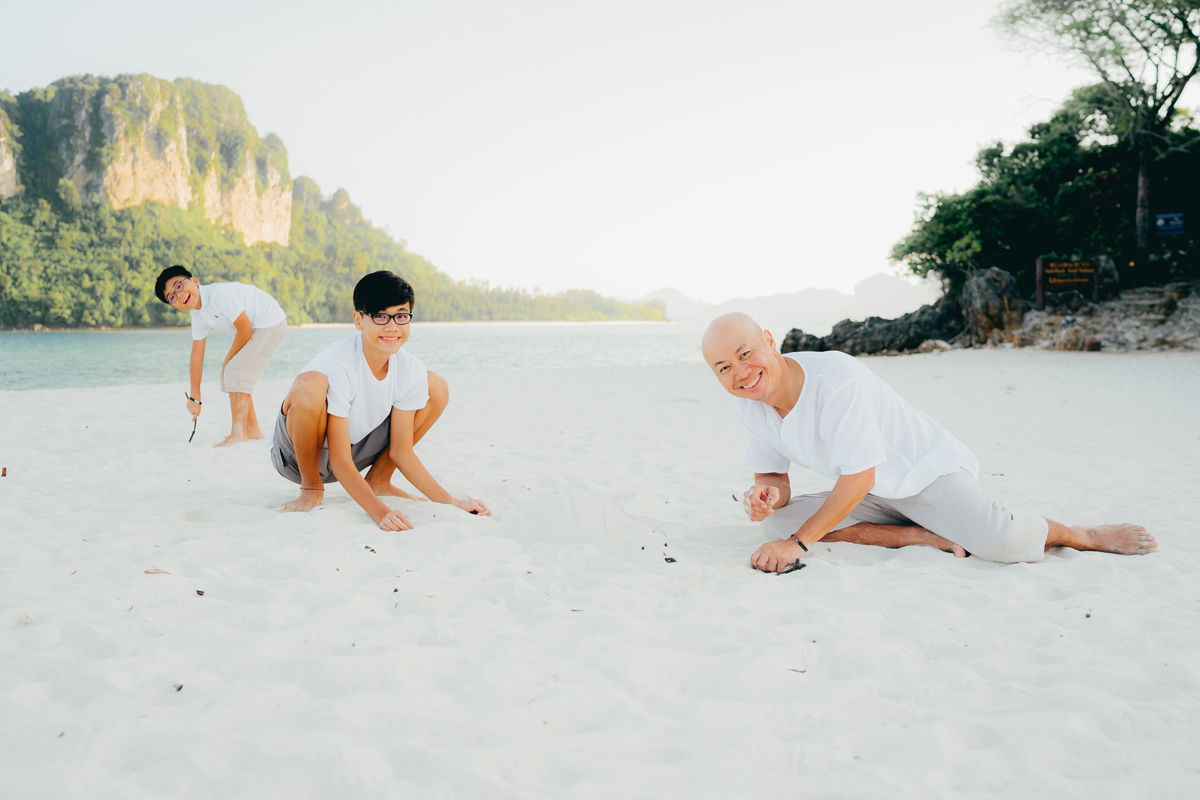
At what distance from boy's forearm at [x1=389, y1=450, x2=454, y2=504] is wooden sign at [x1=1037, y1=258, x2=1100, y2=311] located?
17.8 metres

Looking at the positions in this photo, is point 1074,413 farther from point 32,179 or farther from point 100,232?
point 32,179

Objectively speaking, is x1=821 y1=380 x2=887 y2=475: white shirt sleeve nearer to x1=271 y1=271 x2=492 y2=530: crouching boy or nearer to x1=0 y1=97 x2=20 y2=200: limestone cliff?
x1=271 y1=271 x2=492 y2=530: crouching boy

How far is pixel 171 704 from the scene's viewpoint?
Result: 1608mm

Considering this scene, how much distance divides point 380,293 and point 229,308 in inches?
119

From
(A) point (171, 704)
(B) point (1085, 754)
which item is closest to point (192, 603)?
(A) point (171, 704)

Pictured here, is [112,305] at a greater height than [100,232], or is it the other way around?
[100,232]

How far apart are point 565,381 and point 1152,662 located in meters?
10.7

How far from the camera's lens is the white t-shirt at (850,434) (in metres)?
2.37

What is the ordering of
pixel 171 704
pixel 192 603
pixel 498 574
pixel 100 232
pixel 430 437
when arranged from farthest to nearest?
pixel 100 232, pixel 430 437, pixel 498 574, pixel 192 603, pixel 171 704

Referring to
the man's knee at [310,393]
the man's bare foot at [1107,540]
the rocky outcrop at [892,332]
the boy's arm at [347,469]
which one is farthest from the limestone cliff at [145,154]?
the man's bare foot at [1107,540]

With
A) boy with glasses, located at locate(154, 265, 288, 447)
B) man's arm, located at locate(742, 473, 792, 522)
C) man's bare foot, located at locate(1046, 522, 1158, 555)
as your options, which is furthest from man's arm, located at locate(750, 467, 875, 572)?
boy with glasses, located at locate(154, 265, 288, 447)

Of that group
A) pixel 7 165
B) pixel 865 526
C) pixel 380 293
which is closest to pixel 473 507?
pixel 380 293

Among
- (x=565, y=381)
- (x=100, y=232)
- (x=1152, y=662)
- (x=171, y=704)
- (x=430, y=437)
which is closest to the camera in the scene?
(x=171, y=704)

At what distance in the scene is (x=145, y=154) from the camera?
8050cm
